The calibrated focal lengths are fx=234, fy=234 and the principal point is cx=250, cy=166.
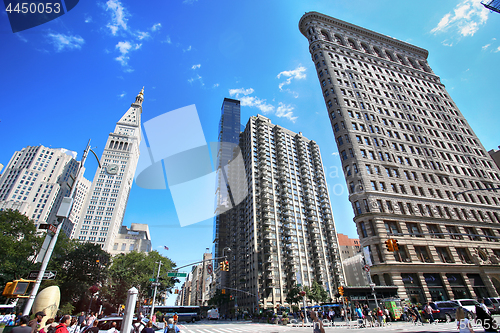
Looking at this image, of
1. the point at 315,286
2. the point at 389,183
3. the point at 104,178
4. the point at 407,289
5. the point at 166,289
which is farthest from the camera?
the point at 104,178

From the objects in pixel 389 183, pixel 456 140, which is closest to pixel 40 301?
pixel 389 183

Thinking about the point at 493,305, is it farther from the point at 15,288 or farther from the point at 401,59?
the point at 401,59

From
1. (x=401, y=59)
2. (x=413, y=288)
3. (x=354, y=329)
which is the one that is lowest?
(x=354, y=329)

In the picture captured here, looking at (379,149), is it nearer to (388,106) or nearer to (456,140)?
(388,106)

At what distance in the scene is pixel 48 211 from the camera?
122 meters

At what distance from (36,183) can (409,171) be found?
164805mm

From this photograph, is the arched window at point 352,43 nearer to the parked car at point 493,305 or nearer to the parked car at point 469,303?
the parked car at point 493,305

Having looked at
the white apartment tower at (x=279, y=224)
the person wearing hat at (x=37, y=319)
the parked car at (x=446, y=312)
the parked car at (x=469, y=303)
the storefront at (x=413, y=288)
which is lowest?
the parked car at (x=446, y=312)

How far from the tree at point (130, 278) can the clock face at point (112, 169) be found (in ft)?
249

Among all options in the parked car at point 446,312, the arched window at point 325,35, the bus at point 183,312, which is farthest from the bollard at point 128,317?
the arched window at point 325,35

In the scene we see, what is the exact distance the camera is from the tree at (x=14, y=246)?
3322cm

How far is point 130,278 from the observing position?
50.8 metres

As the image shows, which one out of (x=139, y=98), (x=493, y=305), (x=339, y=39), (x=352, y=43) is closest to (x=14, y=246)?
(x=493, y=305)

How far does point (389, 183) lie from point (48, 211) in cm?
15513
